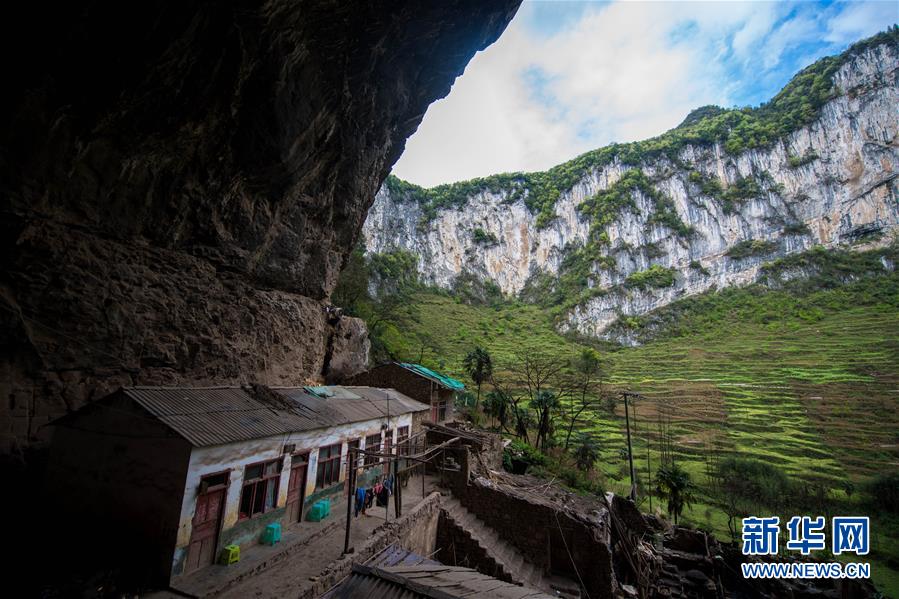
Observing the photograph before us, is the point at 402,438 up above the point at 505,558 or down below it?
above

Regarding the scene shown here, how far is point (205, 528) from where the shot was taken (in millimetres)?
8336

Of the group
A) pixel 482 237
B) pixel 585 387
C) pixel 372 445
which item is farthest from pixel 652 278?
pixel 372 445

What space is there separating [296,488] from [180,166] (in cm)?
1004

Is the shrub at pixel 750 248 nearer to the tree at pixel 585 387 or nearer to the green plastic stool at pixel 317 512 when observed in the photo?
the tree at pixel 585 387

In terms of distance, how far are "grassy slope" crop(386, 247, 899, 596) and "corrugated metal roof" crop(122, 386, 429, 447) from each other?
22.3 m

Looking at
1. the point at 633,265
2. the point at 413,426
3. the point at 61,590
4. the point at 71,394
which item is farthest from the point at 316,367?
the point at 633,265

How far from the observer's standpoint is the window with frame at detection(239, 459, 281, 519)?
9.50m

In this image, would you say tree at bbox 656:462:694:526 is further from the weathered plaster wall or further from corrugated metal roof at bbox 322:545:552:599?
corrugated metal roof at bbox 322:545:552:599

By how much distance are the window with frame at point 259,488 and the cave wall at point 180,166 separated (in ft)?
14.3

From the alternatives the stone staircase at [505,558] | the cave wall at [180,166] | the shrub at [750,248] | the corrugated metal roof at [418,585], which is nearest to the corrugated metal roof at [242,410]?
the cave wall at [180,166]

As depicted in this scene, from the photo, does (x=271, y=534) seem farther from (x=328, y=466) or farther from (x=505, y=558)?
(x=505, y=558)

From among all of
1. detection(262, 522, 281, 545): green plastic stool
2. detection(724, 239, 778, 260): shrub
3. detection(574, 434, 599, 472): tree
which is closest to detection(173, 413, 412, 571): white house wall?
detection(262, 522, 281, 545): green plastic stool

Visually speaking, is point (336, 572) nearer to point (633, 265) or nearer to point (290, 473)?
point (290, 473)

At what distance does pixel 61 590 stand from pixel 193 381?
6264 millimetres
